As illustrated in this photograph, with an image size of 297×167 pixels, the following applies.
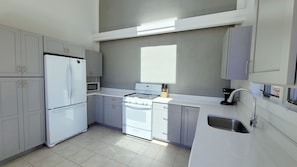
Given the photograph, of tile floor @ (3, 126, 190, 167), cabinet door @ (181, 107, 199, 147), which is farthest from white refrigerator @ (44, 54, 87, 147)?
cabinet door @ (181, 107, 199, 147)

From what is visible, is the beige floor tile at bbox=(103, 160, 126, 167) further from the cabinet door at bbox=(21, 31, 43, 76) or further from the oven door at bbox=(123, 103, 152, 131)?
the cabinet door at bbox=(21, 31, 43, 76)

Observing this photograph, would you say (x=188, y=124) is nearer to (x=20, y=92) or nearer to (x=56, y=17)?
(x=20, y=92)

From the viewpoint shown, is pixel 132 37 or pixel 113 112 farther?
pixel 132 37

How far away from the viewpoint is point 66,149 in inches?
98.0

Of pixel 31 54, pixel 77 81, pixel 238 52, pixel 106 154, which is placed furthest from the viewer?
pixel 77 81

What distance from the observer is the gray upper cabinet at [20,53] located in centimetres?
196

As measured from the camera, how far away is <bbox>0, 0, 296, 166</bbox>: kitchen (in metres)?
2.58

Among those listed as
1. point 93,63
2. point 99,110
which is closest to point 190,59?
point 93,63

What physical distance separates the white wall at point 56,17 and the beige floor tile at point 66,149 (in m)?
2.41

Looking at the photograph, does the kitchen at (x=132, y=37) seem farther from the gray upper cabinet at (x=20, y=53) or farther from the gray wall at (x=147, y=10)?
the gray upper cabinet at (x=20, y=53)

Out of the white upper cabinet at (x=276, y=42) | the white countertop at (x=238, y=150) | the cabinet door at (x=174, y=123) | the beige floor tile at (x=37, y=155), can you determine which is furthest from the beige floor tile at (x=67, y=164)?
the white upper cabinet at (x=276, y=42)

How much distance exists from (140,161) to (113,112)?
1.49 metres

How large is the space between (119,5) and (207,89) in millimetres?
3248

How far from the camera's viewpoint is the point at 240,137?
3.80 ft
